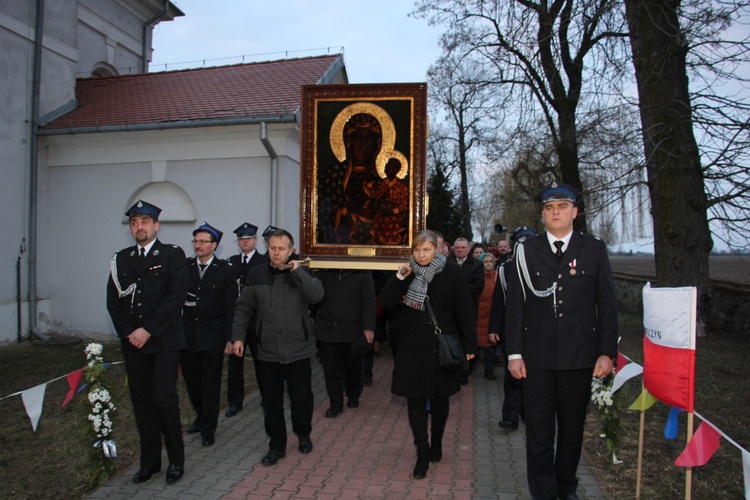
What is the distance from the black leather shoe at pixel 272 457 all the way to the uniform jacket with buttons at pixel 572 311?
230 cm

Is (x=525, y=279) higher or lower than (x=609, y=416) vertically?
higher

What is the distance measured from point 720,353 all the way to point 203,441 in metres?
7.90

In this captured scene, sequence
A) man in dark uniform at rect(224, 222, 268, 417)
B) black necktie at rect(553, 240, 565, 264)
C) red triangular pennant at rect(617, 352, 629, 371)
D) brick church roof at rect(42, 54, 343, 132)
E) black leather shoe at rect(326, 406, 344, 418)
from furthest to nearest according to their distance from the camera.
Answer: brick church roof at rect(42, 54, 343, 132), black leather shoe at rect(326, 406, 344, 418), man in dark uniform at rect(224, 222, 268, 417), red triangular pennant at rect(617, 352, 629, 371), black necktie at rect(553, 240, 565, 264)

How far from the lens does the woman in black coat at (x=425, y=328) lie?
4883mm

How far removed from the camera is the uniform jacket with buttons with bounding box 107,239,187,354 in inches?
185

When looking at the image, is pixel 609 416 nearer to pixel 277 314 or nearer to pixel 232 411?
pixel 277 314

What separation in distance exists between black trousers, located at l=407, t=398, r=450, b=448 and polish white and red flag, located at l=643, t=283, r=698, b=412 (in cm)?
162

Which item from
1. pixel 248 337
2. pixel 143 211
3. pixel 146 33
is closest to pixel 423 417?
pixel 248 337

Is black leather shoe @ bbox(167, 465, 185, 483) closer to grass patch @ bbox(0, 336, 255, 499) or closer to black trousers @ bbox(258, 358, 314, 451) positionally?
grass patch @ bbox(0, 336, 255, 499)

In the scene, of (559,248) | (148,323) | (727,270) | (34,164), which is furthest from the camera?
(727,270)

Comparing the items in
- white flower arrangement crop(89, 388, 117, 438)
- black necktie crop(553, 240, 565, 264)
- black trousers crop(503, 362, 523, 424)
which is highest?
black necktie crop(553, 240, 565, 264)

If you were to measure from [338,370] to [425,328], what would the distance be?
218cm

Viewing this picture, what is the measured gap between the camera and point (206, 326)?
19.2 ft

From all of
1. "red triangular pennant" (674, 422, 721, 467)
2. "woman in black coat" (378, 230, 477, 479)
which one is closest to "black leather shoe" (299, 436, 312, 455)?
"woman in black coat" (378, 230, 477, 479)
